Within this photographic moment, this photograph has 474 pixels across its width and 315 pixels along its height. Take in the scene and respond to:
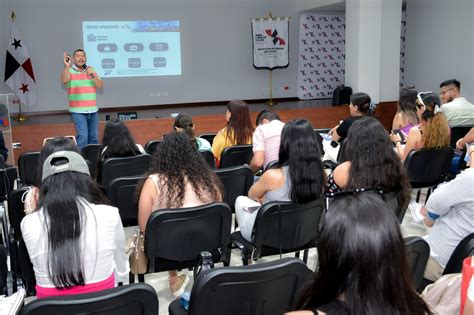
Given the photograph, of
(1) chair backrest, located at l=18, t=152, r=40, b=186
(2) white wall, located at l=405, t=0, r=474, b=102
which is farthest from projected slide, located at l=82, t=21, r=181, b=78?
(1) chair backrest, located at l=18, t=152, r=40, b=186

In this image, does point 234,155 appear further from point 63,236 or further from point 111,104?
point 111,104

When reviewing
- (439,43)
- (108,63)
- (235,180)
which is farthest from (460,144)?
(108,63)

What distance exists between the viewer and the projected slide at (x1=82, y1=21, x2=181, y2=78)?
9672mm

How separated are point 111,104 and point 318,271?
31.1ft

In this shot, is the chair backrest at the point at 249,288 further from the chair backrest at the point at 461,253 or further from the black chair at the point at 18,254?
the black chair at the point at 18,254

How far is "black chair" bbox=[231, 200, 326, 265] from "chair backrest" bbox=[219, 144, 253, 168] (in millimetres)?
1480

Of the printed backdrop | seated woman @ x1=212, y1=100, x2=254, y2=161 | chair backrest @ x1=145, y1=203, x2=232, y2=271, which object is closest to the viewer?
chair backrest @ x1=145, y1=203, x2=232, y2=271

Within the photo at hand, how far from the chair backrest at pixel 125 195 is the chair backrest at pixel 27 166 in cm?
145

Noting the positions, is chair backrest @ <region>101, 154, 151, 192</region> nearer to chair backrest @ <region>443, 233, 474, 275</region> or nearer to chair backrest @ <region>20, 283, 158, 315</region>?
chair backrest @ <region>20, 283, 158, 315</region>

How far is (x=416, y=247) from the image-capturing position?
1.86 metres

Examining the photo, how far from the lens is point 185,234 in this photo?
8.44 feet

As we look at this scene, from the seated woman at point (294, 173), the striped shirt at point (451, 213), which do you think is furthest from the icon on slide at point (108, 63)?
the striped shirt at point (451, 213)

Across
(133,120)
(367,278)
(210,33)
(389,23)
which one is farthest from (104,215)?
(210,33)

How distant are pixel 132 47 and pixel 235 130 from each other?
597 centimetres
